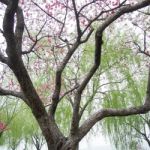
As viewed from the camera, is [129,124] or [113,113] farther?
[129,124]

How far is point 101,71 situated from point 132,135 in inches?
183

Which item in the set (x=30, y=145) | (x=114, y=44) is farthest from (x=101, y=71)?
(x=30, y=145)

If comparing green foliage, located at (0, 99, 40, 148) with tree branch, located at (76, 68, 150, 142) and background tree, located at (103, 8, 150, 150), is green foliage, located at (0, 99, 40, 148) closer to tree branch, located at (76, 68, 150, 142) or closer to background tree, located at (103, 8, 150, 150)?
background tree, located at (103, 8, 150, 150)

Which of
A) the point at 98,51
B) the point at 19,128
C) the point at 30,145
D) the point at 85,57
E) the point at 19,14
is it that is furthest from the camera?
the point at 30,145

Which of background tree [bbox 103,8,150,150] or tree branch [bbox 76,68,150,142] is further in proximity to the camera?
background tree [bbox 103,8,150,150]

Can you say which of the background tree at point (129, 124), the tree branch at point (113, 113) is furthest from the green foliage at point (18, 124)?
the tree branch at point (113, 113)

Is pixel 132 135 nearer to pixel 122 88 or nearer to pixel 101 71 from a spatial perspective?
pixel 122 88

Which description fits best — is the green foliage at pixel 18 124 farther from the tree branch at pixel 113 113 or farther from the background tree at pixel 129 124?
the tree branch at pixel 113 113

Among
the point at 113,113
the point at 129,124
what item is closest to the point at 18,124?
the point at 129,124

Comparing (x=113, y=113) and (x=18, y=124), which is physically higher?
(x=18, y=124)

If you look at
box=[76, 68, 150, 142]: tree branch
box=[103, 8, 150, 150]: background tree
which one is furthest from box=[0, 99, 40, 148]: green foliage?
box=[76, 68, 150, 142]: tree branch

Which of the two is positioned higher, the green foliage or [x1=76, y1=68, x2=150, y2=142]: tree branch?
the green foliage

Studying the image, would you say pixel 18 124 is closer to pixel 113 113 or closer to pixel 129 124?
pixel 129 124

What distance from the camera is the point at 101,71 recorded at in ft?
48.1
